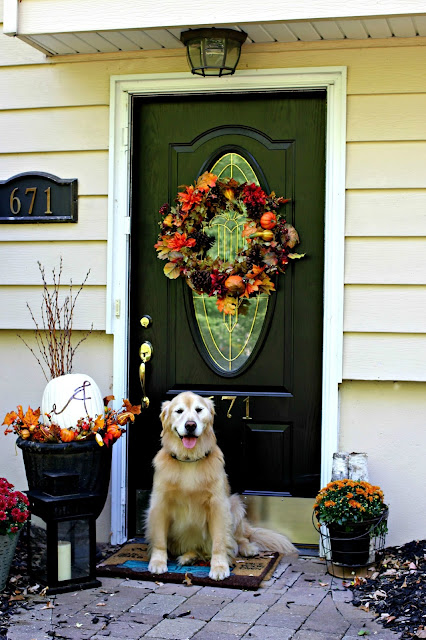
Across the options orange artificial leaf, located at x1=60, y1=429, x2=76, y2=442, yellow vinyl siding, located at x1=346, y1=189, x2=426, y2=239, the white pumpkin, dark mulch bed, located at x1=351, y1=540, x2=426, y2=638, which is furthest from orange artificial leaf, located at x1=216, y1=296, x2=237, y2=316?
dark mulch bed, located at x1=351, y1=540, x2=426, y2=638

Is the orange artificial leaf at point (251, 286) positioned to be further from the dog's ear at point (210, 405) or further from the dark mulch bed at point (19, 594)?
the dark mulch bed at point (19, 594)

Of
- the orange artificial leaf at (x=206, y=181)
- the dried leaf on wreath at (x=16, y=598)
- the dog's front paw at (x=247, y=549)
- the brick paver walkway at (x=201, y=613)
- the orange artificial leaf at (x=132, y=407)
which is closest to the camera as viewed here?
the brick paver walkway at (x=201, y=613)

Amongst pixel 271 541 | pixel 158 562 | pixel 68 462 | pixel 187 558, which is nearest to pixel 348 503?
pixel 271 541

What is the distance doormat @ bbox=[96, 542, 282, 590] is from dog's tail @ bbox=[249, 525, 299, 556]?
4 centimetres

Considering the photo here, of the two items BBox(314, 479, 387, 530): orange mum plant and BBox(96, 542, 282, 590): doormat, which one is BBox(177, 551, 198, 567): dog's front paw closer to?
BBox(96, 542, 282, 590): doormat

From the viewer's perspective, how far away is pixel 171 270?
4.86m

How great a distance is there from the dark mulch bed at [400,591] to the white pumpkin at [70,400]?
5.53ft

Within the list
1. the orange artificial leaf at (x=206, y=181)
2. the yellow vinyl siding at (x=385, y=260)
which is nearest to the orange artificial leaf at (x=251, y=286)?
the yellow vinyl siding at (x=385, y=260)

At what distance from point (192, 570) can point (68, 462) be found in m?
0.89

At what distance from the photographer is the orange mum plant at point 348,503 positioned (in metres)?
4.18

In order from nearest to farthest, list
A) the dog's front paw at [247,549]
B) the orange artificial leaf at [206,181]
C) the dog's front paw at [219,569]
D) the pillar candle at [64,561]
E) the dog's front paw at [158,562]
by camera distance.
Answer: the pillar candle at [64,561], the dog's front paw at [219,569], the dog's front paw at [158,562], the dog's front paw at [247,549], the orange artificial leaf at [206,181]

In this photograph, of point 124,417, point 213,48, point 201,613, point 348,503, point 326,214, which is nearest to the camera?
point 201,613

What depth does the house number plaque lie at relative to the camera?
4.94m

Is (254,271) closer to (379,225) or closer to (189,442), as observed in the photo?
(379,225)
